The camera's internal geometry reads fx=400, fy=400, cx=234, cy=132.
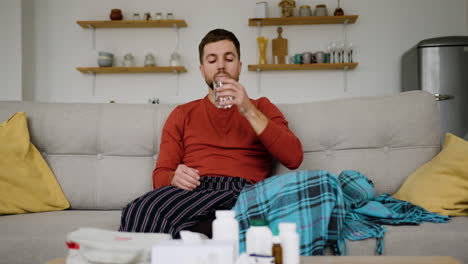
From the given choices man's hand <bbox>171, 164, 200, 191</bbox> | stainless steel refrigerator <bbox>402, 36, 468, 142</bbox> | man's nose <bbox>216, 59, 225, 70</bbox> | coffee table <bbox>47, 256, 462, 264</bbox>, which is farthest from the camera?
stainless steel refrigerator <bbox>402, 36, 468, 142</bbox>

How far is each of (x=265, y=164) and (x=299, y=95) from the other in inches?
98.9

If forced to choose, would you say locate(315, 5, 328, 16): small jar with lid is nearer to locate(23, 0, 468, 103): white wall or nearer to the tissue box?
locate(23, 0, 468, 103): white wall

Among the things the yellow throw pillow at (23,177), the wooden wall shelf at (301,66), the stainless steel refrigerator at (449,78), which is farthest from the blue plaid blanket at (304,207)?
the wooden wall shelf at (301,66)

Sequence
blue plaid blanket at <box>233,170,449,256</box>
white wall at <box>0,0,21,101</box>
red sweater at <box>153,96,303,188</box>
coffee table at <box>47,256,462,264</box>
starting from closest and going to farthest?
coffee table at <box>47,256,462,264</box> < blue plaid blanket at <box>233,170,449,256</box> < red sweater at <box>153,96,303,188</box> < white wall at <box>0,0,21,101</box>

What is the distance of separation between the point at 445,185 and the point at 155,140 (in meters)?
1.18

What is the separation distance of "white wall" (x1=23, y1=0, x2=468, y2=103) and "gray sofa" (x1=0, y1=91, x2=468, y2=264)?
2266mm

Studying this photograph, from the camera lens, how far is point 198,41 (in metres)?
→ 4.06

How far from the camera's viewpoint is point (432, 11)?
394 cm

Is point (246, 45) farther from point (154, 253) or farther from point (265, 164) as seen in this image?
point (154, 253)

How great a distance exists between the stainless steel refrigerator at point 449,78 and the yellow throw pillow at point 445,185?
209 cm

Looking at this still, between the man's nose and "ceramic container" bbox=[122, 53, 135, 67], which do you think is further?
"ceramic container" bbox=[122, 53, 135, 67]

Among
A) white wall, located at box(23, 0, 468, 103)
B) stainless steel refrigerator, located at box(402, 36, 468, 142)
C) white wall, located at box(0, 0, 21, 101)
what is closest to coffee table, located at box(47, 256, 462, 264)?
stainless steel refrigerator, located at box(402, 36, 468, 142)

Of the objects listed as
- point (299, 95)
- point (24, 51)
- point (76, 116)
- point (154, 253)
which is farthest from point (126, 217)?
point (24, 51)

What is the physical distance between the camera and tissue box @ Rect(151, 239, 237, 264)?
65 cm
